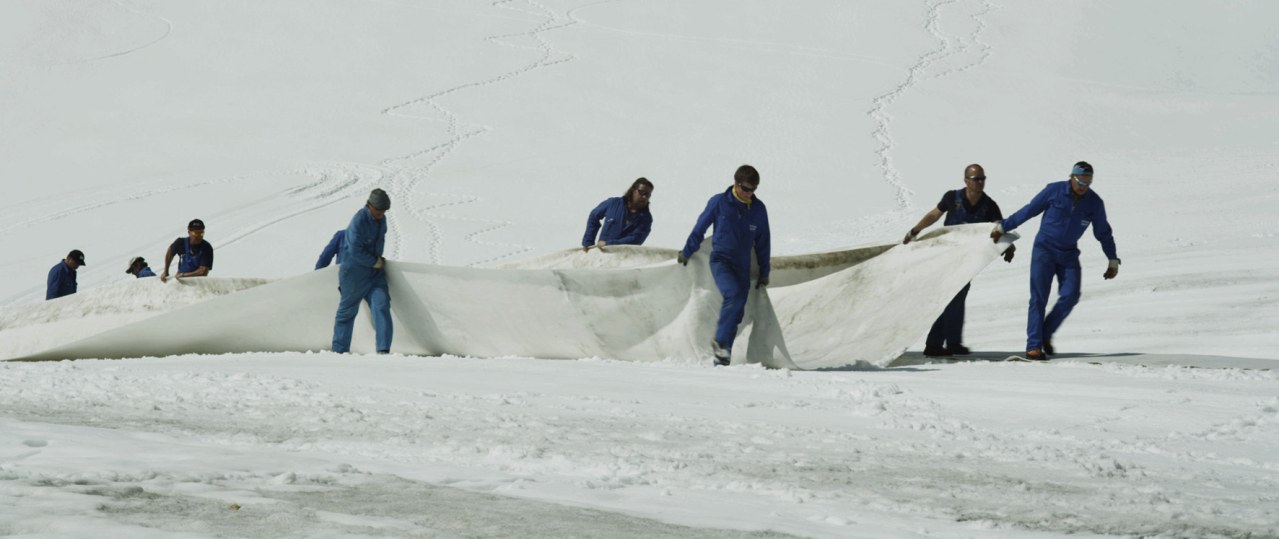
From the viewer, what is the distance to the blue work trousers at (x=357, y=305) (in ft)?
27.0

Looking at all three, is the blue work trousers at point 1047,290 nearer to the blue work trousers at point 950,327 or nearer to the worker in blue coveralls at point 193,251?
the blue work trousers at point 950,327

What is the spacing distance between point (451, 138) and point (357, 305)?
52.9 feet

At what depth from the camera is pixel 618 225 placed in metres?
10.4

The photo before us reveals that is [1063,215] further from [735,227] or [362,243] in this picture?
[362,243]

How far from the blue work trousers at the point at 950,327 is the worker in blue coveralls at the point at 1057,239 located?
21.9 inches

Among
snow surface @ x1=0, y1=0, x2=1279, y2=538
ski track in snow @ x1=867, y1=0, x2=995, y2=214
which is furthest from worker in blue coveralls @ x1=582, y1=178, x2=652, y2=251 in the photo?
ski track in snow @ x1=867, y1=0, x2=995, y2=214

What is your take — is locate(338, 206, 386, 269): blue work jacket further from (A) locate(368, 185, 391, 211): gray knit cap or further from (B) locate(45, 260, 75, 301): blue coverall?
(B) locate(45, 260, 75, 301): blue coverall

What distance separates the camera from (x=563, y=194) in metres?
20.5

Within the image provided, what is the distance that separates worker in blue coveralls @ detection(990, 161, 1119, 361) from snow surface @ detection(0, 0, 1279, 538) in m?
0.32

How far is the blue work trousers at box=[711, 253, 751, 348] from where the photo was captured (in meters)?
7.95

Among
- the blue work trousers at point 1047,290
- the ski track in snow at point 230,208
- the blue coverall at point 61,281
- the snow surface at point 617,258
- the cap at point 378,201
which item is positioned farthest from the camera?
the ski track in snow at point 230,208

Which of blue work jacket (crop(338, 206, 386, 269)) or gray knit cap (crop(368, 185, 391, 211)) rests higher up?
gray knit cap (crop(368, 185, 391, 211))

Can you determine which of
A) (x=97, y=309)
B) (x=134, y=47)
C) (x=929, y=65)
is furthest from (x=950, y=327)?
(x=134, y=47)

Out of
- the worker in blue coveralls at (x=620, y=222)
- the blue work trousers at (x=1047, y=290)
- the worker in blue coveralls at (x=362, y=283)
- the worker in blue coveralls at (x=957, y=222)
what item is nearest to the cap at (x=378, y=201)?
the worker in blue coveralls at (x=362, y=283)
